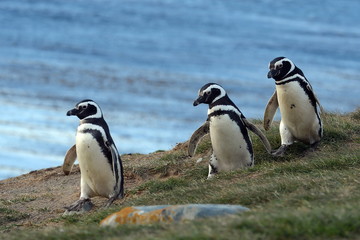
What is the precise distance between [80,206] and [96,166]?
1.78 ft

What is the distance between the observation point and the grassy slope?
5.32 meters

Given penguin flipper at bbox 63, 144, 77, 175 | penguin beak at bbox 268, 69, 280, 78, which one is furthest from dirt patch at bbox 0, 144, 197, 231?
penguin beak at bbox 268, 69, 280, 78

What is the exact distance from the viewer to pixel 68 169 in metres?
10.2

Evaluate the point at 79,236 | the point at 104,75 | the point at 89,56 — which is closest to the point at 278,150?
the point at 79,236

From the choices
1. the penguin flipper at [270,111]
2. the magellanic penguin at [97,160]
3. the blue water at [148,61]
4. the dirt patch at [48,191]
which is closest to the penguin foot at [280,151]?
the penguin flipper at [270,111]

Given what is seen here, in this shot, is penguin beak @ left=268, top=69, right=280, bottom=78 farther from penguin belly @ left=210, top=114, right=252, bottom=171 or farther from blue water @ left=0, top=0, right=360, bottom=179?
blue water @ left=0, top=0, right=360, bottom=179

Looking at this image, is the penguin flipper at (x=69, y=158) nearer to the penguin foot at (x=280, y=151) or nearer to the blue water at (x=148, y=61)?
the penguin foot at (x=280, y=151)

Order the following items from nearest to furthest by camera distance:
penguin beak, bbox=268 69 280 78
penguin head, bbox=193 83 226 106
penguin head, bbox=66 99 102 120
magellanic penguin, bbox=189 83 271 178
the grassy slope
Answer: the grassy slope < penguin head, bbox=66 99 102 120 < magellanic penguin, bbox=189 83 271 178 < penguin head, bbox=193 83 226 106 < penguin beak, bbox=268 69 280 78

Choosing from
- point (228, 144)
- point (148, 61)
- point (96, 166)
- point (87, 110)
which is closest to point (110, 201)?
point (96, 166)

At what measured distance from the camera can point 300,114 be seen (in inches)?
396

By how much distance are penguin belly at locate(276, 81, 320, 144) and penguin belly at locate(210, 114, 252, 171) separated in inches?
28.6

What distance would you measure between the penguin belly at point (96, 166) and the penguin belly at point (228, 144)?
46.9 inches

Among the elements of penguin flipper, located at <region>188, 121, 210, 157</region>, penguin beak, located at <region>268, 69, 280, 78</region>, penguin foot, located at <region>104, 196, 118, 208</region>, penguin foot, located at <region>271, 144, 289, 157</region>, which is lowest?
penguin foot, located at <region>104, 196, 118, 208</region>

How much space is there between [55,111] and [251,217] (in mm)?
13844
